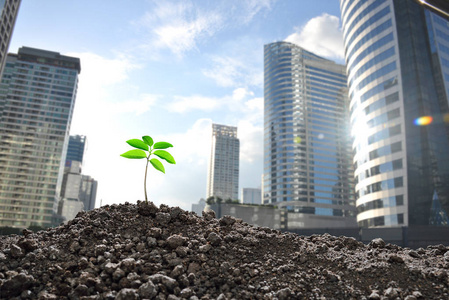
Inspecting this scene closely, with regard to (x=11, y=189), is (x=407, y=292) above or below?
below

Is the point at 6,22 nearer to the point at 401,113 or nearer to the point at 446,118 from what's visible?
the point at 401,113

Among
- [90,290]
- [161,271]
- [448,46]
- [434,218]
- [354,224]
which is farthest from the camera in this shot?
[354,224]

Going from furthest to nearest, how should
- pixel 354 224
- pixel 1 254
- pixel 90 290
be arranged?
pixel 354 224, pixel 1 254, pixel 90 290

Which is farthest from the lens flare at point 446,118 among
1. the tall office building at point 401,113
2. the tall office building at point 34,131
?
the tall office building at point 34,131

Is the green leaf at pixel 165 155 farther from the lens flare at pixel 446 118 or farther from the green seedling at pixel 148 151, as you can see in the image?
the lens flare at pixel 446 118

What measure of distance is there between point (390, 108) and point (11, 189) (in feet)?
439

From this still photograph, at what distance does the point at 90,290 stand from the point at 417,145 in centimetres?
5268

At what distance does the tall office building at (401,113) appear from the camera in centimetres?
4466

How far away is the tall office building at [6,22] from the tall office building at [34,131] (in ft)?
221

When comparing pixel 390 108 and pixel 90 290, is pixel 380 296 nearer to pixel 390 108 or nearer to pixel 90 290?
pixel 90 290

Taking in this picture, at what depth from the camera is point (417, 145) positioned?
1789 inches

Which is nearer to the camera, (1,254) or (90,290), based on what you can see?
(90,290)

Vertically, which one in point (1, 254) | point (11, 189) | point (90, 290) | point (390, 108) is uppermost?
point (390, 108)

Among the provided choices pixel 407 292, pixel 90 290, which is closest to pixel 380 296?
pixel 407 292
